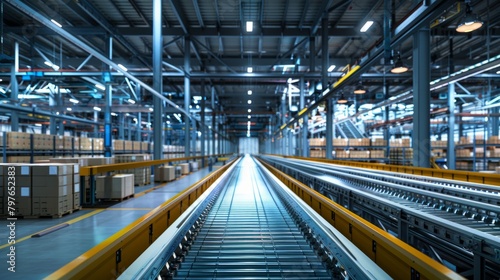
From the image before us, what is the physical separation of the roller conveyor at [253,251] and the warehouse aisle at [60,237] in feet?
3.87

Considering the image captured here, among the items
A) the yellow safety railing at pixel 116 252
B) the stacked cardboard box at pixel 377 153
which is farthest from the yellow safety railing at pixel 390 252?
the stacked cardboard box at pixel 377 153

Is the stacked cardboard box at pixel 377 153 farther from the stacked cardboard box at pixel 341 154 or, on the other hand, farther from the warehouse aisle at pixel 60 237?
the warehouse aisle at pixel 60 237

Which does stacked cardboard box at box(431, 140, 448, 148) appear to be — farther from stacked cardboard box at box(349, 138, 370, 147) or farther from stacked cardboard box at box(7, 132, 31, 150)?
stacked cardboard box at box(7, 132, 31, 150)

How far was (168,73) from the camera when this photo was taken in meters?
13.0

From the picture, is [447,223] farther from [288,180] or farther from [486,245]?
[288,180]

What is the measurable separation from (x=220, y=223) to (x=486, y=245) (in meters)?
3.04

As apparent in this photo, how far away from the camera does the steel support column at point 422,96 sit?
18.9 ft

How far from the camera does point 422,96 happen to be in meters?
5.81

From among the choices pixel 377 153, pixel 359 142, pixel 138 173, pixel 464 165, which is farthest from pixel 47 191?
pixel 464 165

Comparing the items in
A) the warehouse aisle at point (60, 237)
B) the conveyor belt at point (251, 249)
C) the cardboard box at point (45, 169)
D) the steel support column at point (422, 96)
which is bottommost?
the warehouse aisle at point (60, 237)

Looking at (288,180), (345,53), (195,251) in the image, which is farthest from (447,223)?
(345,53)

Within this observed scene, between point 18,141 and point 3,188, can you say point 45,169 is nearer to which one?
point 3,188

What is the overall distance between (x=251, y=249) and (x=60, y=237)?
2.53 m

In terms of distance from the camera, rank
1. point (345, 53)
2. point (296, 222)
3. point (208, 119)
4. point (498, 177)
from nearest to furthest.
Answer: point (296, 222)
point (498, 177)
point (345, 53)
point (208, 119)
